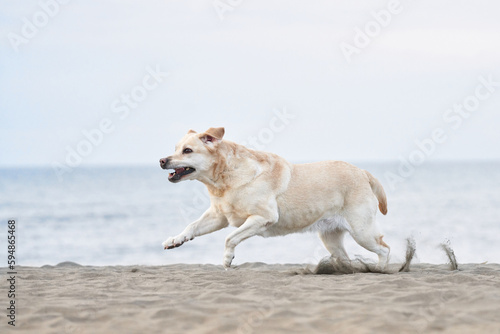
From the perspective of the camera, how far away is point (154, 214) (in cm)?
3350

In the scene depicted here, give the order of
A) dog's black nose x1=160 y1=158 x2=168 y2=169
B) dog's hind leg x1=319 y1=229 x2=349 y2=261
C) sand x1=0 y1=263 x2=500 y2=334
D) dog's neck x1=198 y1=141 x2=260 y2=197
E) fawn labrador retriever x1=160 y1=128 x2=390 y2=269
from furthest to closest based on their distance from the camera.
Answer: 1. dog's hind leg x1=319 y1=229 x2=349 y2=261
2. dog's neck x1=198 y1=141 x2=260 y2=197
3. fawn labrador retriever x1=160 y1=128 x2=390 y2=269
4. dog's black nose x1=160 y1=158 x2=168 y2=169
5. sand x1=0 y1=263 x2=500 y2=334

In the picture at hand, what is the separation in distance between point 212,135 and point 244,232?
4.14 ft

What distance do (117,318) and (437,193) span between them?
4293 cm

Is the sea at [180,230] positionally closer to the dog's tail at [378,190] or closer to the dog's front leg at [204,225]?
the dog's tail at [378,190]

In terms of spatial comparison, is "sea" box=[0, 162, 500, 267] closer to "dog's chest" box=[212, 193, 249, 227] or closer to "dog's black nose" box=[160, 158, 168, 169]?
"dog's chest" box=[212, 193, 249, 227]

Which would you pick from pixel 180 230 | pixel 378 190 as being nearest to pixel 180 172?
pixel 378 190

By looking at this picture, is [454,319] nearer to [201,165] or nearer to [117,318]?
[117,318]

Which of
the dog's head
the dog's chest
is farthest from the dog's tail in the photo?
the dog's head

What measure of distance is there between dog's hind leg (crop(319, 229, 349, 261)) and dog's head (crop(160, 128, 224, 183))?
6.34 ft

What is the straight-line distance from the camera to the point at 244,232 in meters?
7.95

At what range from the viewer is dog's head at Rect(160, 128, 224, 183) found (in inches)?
313

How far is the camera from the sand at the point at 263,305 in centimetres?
461

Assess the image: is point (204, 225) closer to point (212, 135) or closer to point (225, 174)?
point (225, 174)

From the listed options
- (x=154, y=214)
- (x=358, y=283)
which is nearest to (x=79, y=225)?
(x=154, y=214)
